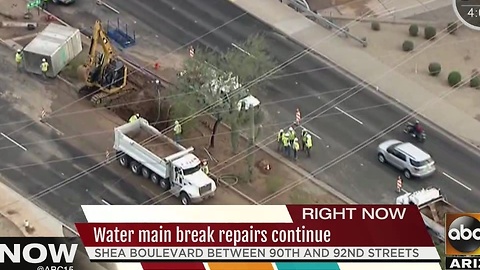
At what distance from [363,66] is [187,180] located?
14.3 m

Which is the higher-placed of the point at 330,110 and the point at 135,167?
the point at 330,110

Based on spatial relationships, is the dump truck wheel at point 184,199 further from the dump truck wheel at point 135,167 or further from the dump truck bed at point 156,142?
the dump truck wheel at point 135,167

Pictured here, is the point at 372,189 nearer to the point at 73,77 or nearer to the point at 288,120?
the point at 288,120

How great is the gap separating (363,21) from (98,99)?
15892mm

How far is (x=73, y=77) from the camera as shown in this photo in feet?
214

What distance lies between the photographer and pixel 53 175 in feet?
191

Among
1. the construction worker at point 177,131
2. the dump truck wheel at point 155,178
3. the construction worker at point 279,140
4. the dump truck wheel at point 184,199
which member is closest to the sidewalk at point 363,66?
the construction worker at point 279,140

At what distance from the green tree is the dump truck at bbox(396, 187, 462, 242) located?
8781mm

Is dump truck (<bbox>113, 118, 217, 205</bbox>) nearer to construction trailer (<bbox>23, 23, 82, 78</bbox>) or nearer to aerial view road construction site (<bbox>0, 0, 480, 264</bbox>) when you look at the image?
aerial view road construction site (<bbox>0, 0, 480, 264</bbox>)

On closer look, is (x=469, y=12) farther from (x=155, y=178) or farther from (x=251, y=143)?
(x=155, y=178)

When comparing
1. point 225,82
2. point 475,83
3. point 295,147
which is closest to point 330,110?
point 295,147

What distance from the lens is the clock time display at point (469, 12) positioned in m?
67.5

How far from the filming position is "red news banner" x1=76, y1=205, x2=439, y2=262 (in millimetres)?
40553

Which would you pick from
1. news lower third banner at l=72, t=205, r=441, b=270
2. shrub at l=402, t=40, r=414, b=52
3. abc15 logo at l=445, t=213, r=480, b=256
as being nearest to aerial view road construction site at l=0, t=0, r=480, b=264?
shrub at l=402, t=40, r=414, b=52
